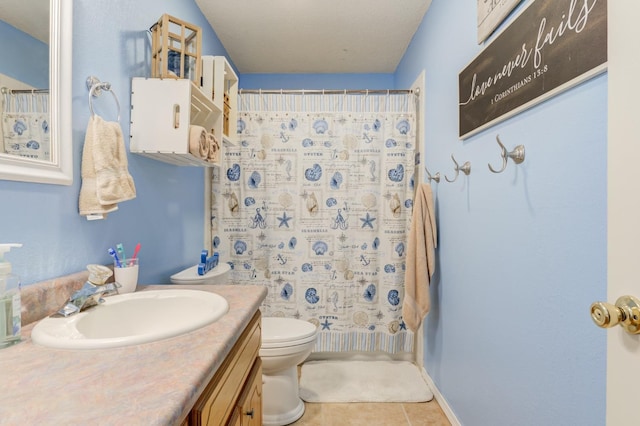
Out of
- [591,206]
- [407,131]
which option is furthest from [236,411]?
[407,131]

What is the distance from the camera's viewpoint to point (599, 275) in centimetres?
79

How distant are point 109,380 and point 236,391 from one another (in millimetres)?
430

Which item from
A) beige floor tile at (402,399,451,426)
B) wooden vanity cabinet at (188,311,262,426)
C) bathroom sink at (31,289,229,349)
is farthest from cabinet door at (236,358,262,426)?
beige floor tile at (402,399,451,426)

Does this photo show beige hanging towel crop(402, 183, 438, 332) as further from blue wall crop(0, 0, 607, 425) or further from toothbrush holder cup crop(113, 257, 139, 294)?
toothbrush holder cup crop(113, 257, 139, 294)

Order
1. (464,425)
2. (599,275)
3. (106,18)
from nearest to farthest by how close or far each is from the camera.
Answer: (599,275), (106,18), (464,425)

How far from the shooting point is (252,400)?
42.3 inches

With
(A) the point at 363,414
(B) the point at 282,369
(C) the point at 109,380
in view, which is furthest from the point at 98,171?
(A) the point at 363,414

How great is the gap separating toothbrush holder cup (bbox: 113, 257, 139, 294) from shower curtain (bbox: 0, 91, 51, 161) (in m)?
0.40

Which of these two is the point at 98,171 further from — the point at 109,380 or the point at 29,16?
the point at 109,380

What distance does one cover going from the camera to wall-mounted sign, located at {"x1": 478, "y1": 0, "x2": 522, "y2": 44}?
1.16 m

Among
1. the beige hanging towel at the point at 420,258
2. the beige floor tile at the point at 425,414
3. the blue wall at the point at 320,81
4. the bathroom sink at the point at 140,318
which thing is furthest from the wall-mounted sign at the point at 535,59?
the blue wall at the point at 320,81

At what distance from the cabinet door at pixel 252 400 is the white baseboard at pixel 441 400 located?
3.39 ft

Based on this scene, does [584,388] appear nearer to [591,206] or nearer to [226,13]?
[591,206]

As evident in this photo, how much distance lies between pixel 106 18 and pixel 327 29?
Result: 154 centimetres
